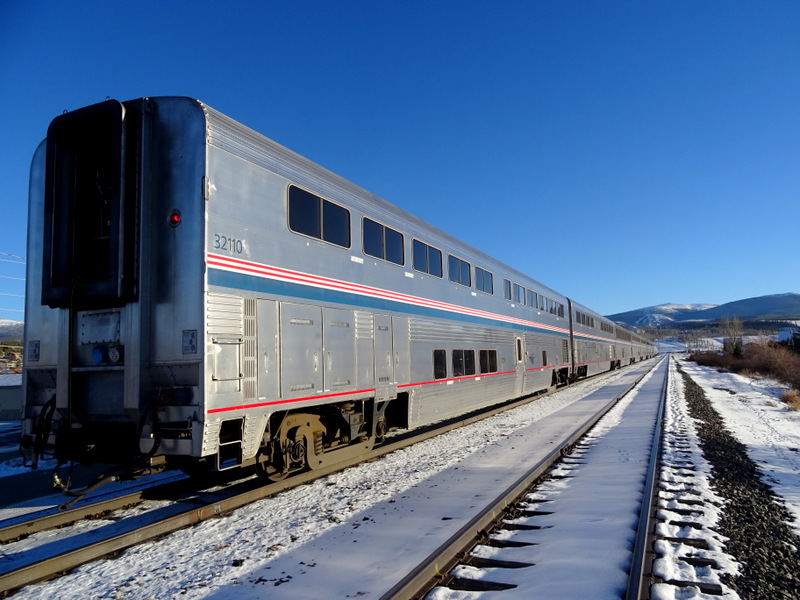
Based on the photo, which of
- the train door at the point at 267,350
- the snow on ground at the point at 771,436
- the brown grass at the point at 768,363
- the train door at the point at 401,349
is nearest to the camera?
the train door at the point at 267,350

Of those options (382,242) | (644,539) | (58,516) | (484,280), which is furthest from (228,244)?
(484,280)

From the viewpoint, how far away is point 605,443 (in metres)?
9.77

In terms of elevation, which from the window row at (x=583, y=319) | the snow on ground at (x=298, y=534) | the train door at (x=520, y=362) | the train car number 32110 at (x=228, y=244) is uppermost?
the window row at (x=583, y=319)

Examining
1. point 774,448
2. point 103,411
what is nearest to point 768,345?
point 774,448

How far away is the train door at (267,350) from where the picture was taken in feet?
19.3

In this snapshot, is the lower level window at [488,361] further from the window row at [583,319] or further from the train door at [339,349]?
the window row at [583,319]

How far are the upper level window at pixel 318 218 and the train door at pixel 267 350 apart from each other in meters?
1.23

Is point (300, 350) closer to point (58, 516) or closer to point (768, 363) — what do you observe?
point (58, 516)

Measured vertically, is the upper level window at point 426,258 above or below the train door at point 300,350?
above

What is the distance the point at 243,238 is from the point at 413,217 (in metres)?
4.94

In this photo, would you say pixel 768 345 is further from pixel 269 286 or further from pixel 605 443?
pixel 269 286

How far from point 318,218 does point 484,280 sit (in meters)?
7.35

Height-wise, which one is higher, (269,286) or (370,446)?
(269,286)

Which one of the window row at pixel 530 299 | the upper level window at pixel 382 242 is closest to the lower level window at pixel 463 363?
the upper level window at pixel 382 242
